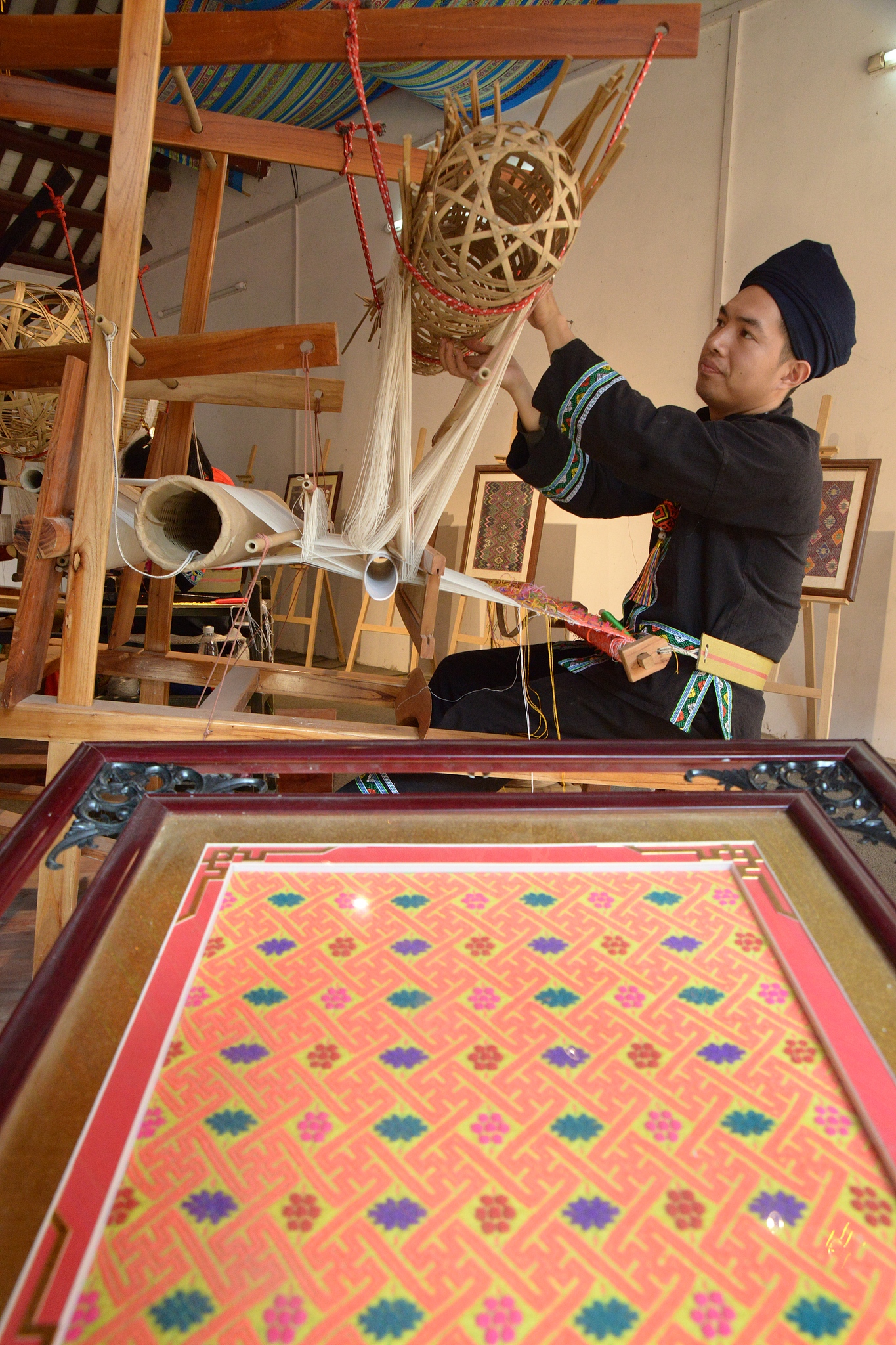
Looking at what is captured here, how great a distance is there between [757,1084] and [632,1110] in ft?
0.31

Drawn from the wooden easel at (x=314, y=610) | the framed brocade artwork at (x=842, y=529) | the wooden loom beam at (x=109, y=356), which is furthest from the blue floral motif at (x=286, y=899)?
the wooden easel at (x=314, y=610)

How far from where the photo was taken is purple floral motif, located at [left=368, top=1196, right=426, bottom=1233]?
45cm

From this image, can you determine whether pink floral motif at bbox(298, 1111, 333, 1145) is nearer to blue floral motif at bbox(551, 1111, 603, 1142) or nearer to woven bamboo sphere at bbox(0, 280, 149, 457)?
blue floral motif at bbox(551, 1111, 603, 1142)

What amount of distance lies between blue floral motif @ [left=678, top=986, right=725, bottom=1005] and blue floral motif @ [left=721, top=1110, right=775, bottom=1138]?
0.10m

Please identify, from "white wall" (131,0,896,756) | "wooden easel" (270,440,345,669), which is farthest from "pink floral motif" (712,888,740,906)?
"wooden easel" (270,440,345,669)

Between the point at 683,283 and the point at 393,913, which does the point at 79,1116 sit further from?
the point at 683,283

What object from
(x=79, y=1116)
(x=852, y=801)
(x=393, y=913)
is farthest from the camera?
(x=852, y=801)

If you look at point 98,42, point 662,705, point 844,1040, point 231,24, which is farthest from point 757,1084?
point 98,42

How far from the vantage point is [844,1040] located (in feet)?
1.90

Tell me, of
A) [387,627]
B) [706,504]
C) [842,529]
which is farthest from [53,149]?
[706,504]

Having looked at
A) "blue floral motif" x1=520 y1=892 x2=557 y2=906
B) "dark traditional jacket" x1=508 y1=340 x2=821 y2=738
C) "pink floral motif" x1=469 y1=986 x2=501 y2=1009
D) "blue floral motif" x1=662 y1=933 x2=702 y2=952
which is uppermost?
"dark traditional jacket" x1=508 y1=340 x2=821 y2=738

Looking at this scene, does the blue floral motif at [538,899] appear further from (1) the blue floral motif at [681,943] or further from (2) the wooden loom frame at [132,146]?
(2) the wooden loom frame at [132,146]

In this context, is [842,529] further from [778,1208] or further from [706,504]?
[778,1208]

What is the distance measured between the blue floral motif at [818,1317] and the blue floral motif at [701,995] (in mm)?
221
